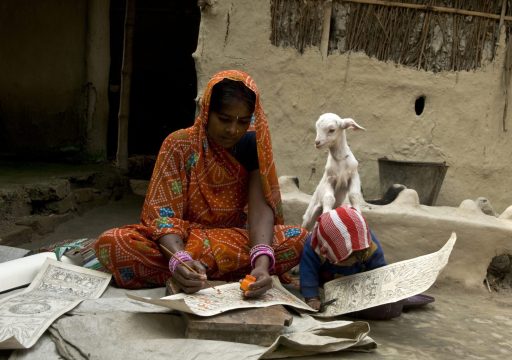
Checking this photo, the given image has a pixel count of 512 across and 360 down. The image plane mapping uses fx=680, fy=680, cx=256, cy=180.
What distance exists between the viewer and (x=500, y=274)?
4543 mm

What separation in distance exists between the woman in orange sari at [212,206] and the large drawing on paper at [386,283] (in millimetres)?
349

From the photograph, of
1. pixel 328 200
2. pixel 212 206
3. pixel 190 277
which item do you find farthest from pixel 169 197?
pixel 328 200

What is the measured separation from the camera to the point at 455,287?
444 cm

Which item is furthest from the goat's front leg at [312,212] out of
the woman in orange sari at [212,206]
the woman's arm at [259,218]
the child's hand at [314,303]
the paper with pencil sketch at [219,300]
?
the paper with pencil sketch at [219,300]

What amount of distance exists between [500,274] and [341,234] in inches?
73.7

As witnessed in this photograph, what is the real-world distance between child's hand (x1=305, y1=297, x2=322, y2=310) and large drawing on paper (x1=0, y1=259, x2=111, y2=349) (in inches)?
39.5

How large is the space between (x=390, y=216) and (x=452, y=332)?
4.00ft

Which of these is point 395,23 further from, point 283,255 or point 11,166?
point 11,166

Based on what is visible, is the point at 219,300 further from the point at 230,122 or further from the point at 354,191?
the point at 354,191

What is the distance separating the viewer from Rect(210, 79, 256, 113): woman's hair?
313 centimetres

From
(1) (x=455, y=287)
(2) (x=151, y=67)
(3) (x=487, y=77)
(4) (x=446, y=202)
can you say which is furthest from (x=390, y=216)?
(2) (x=151, y=67)

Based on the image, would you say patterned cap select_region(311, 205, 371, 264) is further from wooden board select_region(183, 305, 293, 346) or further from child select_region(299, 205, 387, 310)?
wooden board select_region(183, 305, 293, 346)

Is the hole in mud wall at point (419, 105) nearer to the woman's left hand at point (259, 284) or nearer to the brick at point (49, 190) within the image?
the woman's left hand at point (259, 284)

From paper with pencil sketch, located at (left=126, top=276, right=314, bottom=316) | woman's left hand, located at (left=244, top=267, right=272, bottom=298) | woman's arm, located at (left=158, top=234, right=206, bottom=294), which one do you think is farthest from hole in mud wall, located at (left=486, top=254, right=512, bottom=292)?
woman's arm, located at (left=158, top=234, right=206, bottom=294)
